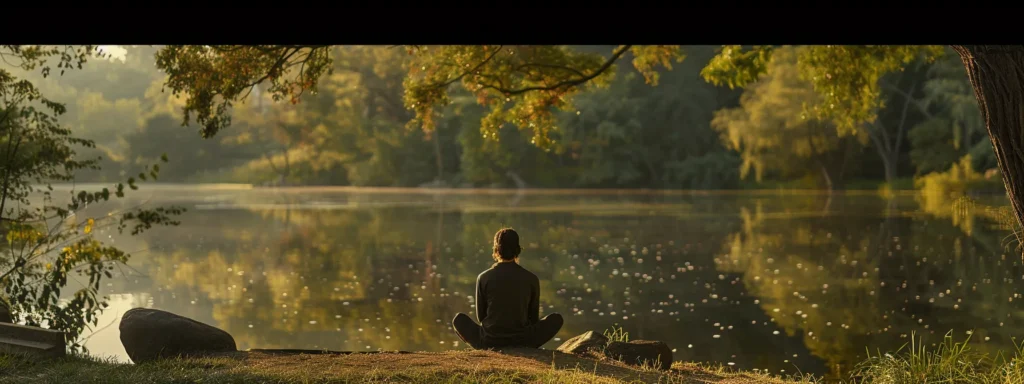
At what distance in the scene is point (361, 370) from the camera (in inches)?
223

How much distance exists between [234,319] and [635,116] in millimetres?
38500

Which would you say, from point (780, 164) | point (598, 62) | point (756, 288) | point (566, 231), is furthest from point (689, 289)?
point (780, 164)

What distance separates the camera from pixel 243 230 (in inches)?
1164

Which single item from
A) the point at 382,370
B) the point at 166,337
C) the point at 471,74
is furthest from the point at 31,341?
the point at 471,74

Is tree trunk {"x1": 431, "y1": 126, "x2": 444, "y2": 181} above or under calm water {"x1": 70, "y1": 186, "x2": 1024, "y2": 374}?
above

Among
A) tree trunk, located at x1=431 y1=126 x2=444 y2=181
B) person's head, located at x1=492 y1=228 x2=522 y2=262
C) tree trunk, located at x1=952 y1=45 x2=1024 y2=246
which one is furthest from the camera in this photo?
tree trunk, located at x1=431 y1=126 x2=444 y2=181

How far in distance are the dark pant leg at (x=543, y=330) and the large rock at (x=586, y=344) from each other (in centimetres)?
17

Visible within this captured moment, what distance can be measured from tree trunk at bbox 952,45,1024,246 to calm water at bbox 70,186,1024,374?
3.45 metres

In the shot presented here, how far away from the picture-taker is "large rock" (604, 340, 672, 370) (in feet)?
22.9

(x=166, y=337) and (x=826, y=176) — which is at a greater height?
(x=826, y=176)

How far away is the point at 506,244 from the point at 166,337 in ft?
8.64

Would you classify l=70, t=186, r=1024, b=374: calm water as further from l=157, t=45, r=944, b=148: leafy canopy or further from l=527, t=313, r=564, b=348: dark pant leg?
l=157, t=45, r=944, b=148: leafy canopy

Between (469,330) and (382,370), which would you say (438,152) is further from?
(382,370)

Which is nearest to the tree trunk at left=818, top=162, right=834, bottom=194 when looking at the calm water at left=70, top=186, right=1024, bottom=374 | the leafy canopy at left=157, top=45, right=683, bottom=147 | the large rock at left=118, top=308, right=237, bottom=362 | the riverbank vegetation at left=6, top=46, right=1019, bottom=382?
the riverbank vegetation at left=6, top=46, right=1019, bottom=382
